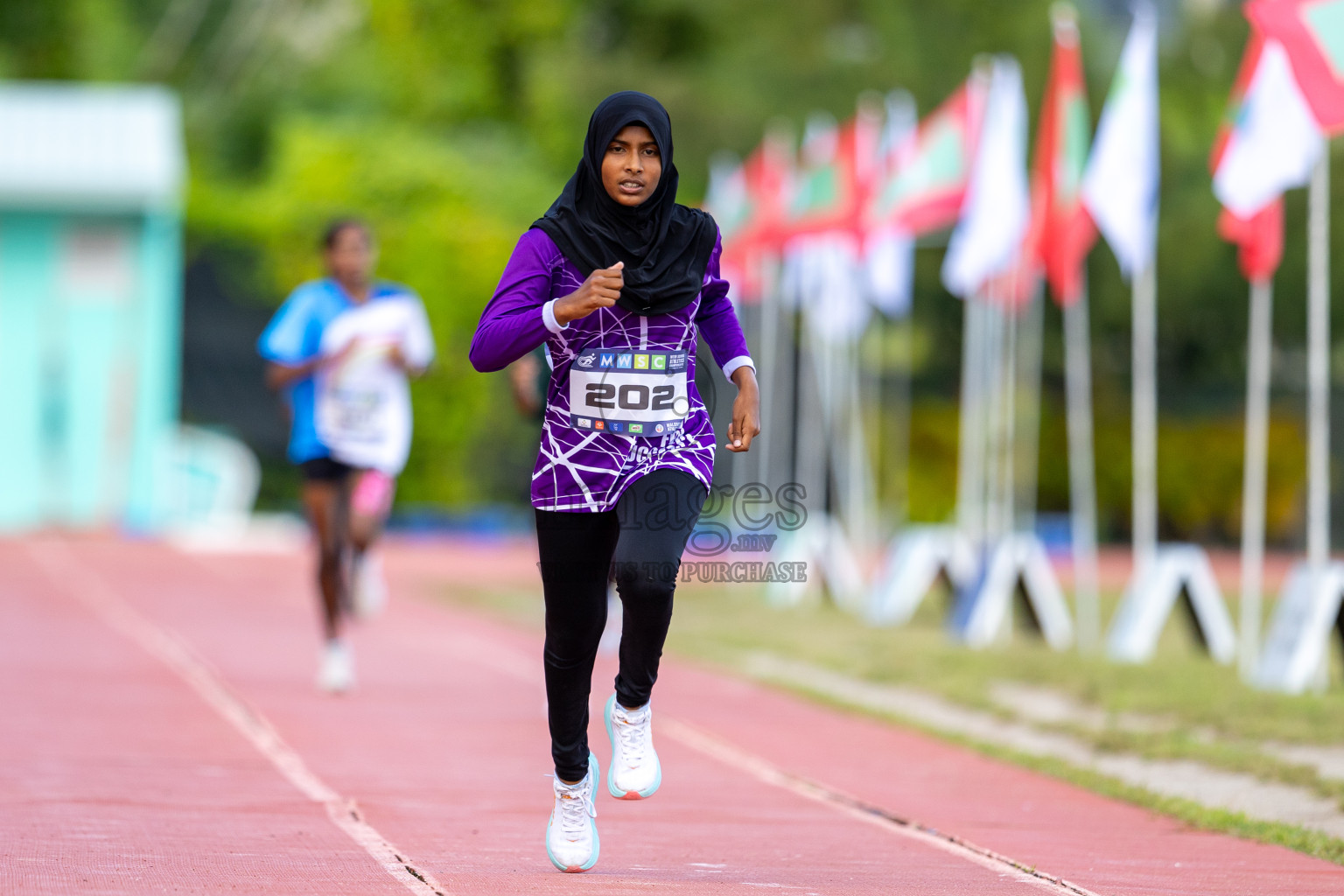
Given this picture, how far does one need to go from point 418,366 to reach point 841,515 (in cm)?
1580

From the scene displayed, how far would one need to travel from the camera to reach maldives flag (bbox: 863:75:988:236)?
15734mm

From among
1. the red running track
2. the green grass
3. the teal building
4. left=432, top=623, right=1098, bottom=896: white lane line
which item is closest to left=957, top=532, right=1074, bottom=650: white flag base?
the green grass

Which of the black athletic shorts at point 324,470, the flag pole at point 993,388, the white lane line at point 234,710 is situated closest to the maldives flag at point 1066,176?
the flag pole at point 993,388

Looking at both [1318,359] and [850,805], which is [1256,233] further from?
[850,805]

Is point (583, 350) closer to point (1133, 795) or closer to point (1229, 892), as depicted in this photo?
point (1229, 892)

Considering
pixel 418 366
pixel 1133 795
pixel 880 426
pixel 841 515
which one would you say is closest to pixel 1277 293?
pixel 880 426

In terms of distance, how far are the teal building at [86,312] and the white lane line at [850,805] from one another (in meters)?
16.1

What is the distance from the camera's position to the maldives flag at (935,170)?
15.7m

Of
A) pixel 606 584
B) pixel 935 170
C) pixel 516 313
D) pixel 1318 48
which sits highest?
pixel 935 170

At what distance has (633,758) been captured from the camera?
543cm

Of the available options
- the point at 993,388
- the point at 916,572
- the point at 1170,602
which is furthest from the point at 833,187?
the point at 1170,602

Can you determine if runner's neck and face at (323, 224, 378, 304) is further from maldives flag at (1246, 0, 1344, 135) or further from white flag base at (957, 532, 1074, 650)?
white flag base at (957, 532, 1074, 650)

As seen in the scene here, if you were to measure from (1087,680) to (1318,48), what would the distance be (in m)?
3.38

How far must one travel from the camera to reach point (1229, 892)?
536 cm
